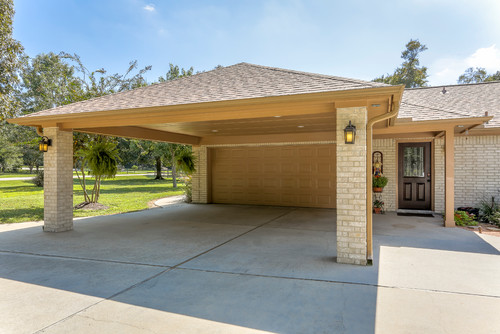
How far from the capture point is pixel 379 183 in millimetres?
9539

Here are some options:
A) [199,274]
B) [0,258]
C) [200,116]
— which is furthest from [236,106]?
[0,258]

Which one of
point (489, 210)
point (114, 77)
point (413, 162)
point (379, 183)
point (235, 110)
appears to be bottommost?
point (489, 210)

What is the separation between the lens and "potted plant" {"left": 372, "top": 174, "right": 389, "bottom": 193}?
31.3ft

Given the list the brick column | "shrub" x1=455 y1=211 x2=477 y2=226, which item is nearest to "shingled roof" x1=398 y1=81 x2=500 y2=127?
"shrub" x1=455 y1=211 x2=477 y2=226

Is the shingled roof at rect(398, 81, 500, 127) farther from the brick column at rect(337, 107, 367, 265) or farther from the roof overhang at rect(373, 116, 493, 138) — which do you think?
the brick column at rect(337, 107, 367, 265)

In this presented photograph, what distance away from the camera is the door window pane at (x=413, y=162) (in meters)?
10.1

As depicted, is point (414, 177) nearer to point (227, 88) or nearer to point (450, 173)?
point (450, 173)

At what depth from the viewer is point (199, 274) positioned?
14.3ft

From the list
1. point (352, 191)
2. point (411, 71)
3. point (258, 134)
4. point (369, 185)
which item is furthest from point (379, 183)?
point (411, 71)

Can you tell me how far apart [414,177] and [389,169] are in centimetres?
84

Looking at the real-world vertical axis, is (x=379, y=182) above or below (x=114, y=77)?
below

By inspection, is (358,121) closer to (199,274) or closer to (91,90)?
(199,274)

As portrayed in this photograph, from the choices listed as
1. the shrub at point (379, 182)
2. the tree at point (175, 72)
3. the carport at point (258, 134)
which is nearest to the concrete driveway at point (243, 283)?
the carport at point (258, 134)

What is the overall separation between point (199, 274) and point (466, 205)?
8508 mm
